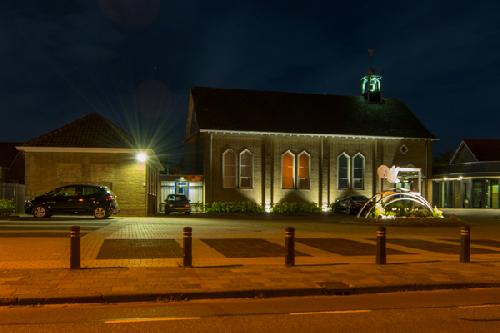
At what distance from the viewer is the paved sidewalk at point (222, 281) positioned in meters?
10.9

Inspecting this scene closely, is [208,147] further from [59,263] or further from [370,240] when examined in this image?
[59,263]

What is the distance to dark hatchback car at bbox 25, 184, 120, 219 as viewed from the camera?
1198 inches

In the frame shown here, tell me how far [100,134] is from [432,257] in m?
22.6

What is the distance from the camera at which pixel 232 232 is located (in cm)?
2397

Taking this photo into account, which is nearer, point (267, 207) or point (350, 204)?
point (350, 204)

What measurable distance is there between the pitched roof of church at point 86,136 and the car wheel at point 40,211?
4.49m

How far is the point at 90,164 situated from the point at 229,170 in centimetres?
1325

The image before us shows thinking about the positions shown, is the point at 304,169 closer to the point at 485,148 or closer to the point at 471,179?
the point at 471,179

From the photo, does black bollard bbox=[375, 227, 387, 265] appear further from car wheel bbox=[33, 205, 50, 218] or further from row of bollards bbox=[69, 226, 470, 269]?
car wheel bbox=[33, 205, 50, 218]

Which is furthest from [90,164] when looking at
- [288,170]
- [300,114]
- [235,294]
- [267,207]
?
[235,294]

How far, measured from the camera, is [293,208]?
1714 inches

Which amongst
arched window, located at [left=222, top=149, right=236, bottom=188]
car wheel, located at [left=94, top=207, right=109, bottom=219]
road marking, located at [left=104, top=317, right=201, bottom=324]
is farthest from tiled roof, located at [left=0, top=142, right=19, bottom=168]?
road marking, located at [left=104, top=317, right=201, bottom=324]

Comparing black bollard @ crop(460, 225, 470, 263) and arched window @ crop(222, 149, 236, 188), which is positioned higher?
arched window @ crop(222, 149, 236, 188)

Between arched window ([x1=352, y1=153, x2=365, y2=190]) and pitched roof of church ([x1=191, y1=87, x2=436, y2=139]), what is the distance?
2.00 meters
